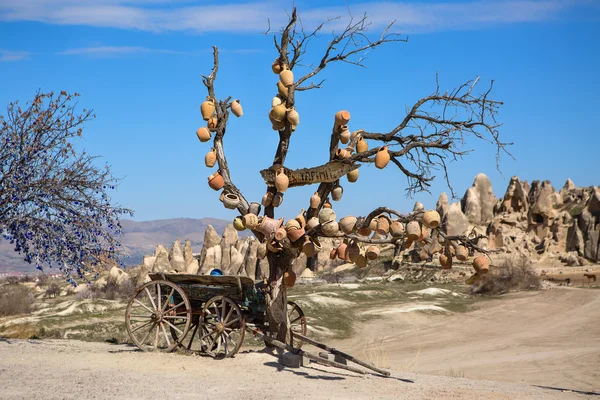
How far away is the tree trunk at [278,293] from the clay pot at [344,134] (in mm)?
1995

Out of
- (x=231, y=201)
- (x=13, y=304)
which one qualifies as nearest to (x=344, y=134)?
(x=231, y=201)

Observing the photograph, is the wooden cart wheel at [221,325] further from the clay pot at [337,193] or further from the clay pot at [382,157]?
the clay pot at [382,157]

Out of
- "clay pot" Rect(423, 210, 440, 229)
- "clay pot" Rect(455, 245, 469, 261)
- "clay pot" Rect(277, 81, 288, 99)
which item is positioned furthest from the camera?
"clay pot" Rect(277, 81, 288, 99)

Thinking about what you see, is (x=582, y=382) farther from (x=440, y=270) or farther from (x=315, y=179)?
(x=440, y=270)

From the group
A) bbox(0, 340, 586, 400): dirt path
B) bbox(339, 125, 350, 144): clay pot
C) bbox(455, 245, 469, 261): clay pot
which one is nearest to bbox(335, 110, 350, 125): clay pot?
bbox(339, 125, 350, 144): clay pot

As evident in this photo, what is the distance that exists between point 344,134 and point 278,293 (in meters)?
2.82

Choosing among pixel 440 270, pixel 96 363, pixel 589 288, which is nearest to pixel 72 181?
pixel 96 363

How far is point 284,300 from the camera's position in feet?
37.5

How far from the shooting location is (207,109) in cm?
1148

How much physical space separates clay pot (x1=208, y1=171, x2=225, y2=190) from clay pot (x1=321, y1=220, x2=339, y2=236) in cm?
216

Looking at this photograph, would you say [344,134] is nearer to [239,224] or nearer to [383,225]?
[383,225]

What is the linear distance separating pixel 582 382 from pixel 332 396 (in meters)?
6.18

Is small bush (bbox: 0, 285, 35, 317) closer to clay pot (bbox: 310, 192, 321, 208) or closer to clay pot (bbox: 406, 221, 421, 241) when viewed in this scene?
clay pot (bbox: 310, 192, 321, 208)

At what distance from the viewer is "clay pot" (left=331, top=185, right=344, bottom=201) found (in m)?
11.1
